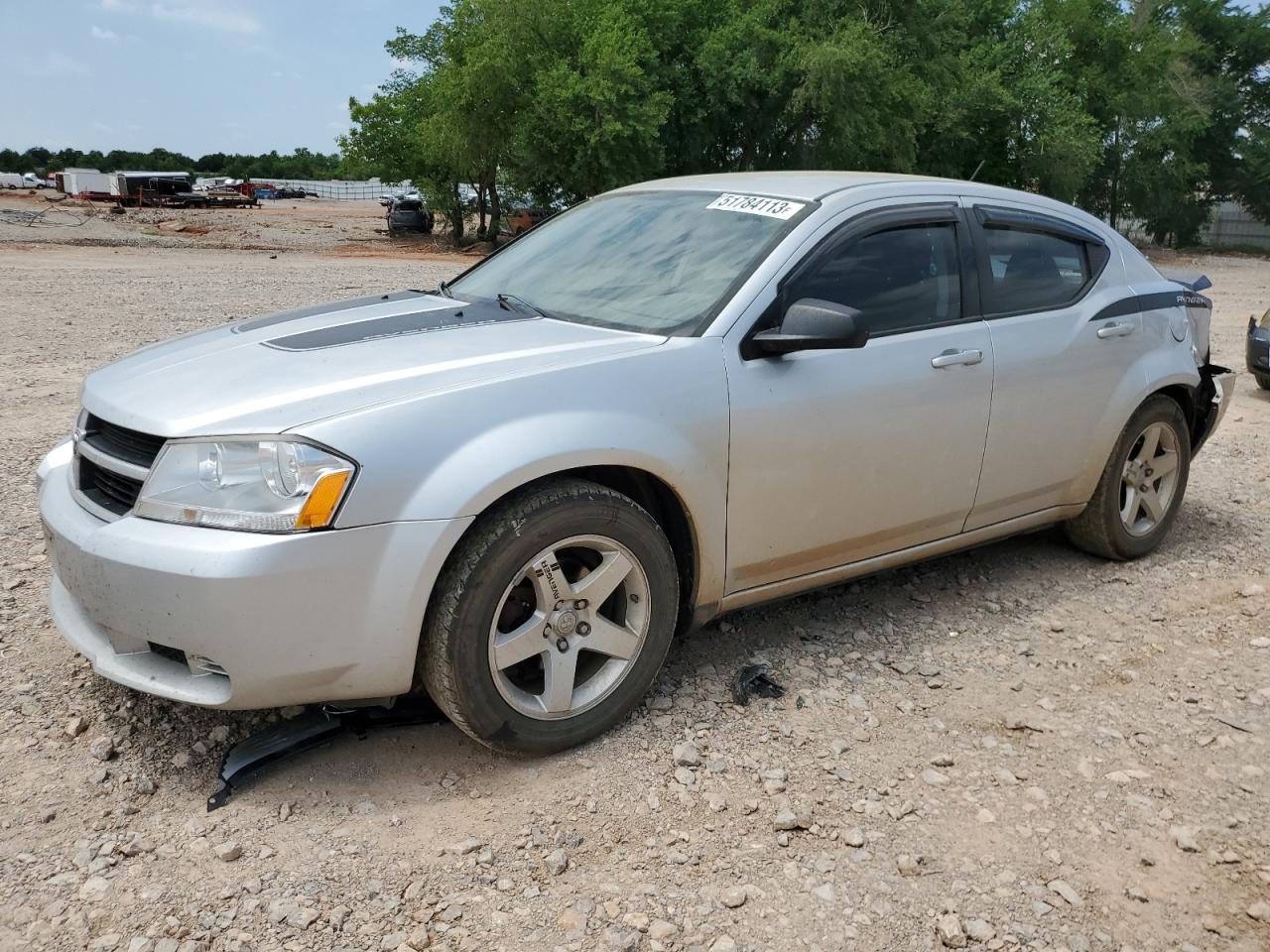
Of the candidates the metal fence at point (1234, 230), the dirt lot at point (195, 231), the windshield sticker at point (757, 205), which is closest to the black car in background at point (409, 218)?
the dirt lot at point (195, 231)

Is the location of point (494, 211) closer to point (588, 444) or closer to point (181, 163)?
point (588, 444)

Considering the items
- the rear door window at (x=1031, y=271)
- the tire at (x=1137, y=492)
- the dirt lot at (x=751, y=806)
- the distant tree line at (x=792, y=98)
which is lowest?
the dirt lot at (x=751, y=806)

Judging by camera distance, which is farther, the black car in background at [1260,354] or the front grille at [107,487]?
the black car in background at [1260,354]

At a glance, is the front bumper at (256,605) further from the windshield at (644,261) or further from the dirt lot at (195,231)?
the dirt lot at (195,231)

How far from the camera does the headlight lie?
2754 mm

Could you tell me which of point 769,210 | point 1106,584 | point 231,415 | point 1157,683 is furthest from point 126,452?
point 1106,584

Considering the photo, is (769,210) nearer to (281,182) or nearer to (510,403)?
(510,403)

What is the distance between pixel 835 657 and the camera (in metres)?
4.03

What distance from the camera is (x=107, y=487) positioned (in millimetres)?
3131

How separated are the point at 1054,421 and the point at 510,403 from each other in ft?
7.97

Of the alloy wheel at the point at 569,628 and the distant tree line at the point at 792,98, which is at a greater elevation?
the distant tree line at the point at 792,98

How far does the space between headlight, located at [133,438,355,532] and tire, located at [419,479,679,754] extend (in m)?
0.41

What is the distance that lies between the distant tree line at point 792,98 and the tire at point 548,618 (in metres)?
25.8

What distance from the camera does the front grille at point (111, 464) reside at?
2.99 metres
